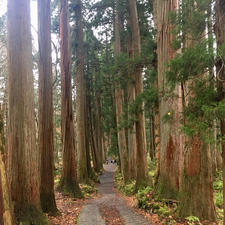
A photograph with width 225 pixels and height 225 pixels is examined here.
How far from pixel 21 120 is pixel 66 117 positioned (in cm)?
545

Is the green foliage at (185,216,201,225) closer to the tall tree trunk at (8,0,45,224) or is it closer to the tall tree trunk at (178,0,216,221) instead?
the tall tree trunk at (178,0,216,221)

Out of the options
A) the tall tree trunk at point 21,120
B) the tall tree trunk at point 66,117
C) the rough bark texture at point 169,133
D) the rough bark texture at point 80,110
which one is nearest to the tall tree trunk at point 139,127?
the tall tree trunk at point 66,117

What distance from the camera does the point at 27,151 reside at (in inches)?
236

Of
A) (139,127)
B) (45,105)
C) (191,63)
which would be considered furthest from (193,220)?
(139,127)

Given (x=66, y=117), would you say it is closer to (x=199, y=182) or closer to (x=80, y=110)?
(x=80, y=110)

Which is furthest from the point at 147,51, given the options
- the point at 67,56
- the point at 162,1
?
the point at 67,56

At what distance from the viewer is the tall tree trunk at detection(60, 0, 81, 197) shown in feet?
37.7

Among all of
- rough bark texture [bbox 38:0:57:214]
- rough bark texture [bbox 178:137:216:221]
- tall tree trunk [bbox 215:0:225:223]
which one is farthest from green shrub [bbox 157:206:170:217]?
tall tree trunk [bbox 215:0:225:223]

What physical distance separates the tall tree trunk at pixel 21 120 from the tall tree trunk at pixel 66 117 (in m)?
5.22

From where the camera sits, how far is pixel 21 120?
5.95 m

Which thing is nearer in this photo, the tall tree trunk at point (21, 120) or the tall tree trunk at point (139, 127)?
the tall tree trunk at point (21, 120)

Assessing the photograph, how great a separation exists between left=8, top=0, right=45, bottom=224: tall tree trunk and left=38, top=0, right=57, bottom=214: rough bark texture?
5.80 feet

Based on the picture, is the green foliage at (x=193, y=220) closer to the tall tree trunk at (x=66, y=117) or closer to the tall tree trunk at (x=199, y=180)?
the tall tree trunk at (x=199, y=180)

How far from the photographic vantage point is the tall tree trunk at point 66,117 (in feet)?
37.7
